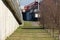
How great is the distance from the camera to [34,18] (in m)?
24.3

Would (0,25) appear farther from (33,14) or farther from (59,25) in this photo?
(33,14)

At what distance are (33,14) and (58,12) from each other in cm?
1726

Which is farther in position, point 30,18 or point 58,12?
point 30,18

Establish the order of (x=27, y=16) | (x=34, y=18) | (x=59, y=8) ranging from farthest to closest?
(x=27, y=16), (x=34, y=18), (x=59, y=8)

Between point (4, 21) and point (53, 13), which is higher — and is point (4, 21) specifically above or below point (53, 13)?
below

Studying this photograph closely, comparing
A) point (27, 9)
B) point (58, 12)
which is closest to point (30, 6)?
point (27, 9)

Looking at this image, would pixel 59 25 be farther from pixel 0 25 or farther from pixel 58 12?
pixel 0 25

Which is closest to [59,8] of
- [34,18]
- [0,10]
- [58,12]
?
[58,12]

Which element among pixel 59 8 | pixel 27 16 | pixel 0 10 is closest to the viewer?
pixel 0 10

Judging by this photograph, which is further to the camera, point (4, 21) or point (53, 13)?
point (53, 13)

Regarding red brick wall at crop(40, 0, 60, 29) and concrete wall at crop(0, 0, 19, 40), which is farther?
red brick wall at crop(40, 0, 60, 29)

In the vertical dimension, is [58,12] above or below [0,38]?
above

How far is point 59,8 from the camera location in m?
7.30

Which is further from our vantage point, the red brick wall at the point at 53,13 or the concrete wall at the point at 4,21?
the red brick wall at the point at 53,13
